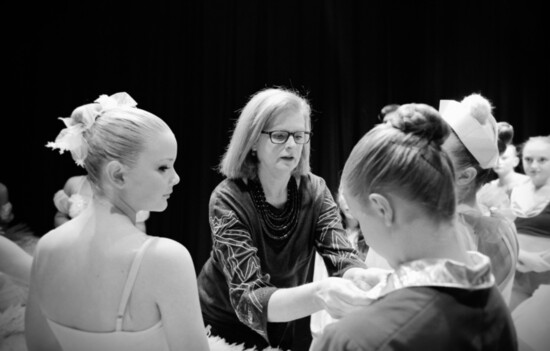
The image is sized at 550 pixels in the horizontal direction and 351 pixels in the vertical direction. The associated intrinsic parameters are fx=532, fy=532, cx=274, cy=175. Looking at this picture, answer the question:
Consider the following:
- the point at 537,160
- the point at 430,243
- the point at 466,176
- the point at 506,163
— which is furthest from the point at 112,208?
the point at 506,163

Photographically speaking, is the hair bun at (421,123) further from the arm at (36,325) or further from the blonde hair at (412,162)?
the arm at (36,325)

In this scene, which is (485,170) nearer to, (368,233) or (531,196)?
(368,233)

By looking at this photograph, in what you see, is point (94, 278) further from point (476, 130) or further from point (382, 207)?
point (476, 130)

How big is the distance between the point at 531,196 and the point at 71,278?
149 inches

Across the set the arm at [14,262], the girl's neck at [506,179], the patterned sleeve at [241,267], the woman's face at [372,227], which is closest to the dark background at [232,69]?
the girl's neck at [506,179]

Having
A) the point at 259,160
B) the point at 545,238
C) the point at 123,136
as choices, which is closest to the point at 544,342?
the point at 545,238

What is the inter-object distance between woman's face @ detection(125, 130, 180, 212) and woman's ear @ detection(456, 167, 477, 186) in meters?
0.86

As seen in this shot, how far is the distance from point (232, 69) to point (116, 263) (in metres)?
4.05

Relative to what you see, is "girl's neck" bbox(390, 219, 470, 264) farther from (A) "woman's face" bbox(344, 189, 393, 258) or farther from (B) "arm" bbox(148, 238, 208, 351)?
(B) "arm" bbox(148, 238, 208, 351)

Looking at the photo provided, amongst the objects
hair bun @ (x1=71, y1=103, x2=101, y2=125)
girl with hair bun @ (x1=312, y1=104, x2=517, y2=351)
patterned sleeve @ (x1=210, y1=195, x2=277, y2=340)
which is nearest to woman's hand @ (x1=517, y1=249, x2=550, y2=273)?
patterned sleeve @ (x1=210, y1=195, x2=277, y2=340)

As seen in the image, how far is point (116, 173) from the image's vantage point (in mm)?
1376

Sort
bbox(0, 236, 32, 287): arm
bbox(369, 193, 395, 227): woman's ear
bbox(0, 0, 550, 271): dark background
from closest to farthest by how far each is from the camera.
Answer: bbox(369, 193, 395, 227): woman's ear, bbox(0, 236, 32, 287): arm, bbox(0, 0, 550, 271): dark background

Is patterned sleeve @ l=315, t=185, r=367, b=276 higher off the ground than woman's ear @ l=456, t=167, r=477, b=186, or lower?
lower

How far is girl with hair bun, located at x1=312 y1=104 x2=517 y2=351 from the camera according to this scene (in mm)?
930
